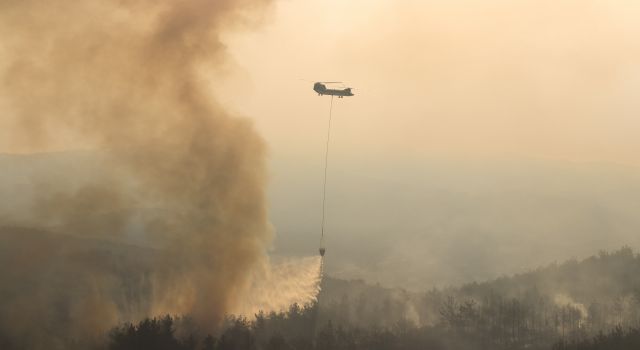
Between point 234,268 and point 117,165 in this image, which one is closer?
point 234,268

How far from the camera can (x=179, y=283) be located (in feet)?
633

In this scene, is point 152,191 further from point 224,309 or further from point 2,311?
point 2,311

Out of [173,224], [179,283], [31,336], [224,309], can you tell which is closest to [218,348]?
[224,309]

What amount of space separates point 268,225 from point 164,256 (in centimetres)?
4039

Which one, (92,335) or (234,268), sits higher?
(234,268)

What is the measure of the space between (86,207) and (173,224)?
2693cm

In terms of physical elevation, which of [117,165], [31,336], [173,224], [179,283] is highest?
[117,165]

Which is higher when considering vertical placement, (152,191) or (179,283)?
(152,191)

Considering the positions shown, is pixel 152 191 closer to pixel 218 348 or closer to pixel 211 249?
pixel 211 249

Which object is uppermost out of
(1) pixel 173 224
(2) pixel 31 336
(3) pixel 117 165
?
(3) pixel 117 165

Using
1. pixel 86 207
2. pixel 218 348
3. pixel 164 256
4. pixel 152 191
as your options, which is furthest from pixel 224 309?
pixel 86 207

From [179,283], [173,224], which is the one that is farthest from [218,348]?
[173,224]

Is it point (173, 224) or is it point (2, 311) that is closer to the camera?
point (2, 311)

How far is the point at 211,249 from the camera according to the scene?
17900 centimetres
